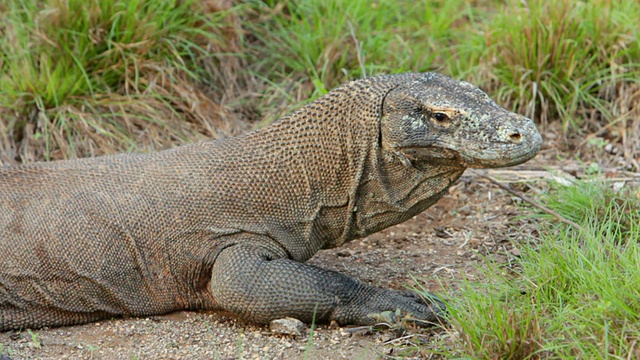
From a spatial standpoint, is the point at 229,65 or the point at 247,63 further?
the point at 247,63

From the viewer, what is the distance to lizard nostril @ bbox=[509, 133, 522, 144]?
3.57 metres

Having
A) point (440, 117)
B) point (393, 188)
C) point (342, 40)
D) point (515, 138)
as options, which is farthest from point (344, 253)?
point (342, 40)

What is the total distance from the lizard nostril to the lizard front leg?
77cm

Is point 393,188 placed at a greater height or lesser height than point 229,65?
greater

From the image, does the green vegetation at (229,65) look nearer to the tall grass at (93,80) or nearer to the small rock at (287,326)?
the tall grass at (93,80)

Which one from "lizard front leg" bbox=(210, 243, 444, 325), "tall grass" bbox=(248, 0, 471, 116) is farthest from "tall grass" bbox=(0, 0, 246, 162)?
"lizard front leg" bbox=(210, 243, 444, 325)

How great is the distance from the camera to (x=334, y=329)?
3.81 meters

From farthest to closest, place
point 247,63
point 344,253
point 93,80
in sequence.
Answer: point 247,63
point 93,80
point 344,253

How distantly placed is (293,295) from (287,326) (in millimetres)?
131

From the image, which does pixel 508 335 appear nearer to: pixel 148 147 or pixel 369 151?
pixel 369 151

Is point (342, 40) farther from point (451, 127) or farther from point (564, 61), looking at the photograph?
point (451, 127)

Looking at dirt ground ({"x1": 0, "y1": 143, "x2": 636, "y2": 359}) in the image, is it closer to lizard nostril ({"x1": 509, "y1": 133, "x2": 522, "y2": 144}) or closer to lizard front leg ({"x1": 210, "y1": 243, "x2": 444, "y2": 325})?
lizard front leg ({"x1": 210, "y1": 243, "x2": 444, "y2": 325})

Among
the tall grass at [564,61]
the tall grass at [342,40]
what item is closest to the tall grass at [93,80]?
the tall grass at [342,40]

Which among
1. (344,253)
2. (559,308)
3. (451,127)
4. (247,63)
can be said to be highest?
(451,127)
